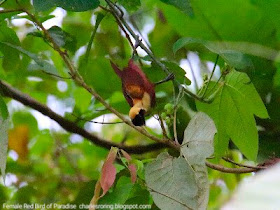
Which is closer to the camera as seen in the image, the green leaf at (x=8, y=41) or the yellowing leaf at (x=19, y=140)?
the green leaf at (x=8, y=41)

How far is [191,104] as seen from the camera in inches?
30.0

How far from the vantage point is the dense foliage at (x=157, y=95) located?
535 mm

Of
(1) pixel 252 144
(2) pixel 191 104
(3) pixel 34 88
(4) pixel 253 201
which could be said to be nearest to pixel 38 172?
(3) pixel 34 88

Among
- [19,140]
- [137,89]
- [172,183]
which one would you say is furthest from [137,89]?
[19,140]

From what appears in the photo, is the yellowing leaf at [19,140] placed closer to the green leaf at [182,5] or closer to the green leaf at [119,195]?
the green leaf at [119,195]

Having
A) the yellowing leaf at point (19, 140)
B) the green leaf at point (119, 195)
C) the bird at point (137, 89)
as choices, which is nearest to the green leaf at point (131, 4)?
the bird at point (137, 89)

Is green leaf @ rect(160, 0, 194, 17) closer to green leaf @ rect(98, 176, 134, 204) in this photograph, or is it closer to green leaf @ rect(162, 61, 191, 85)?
green leaf @ rect(162, 61, 191, 85)

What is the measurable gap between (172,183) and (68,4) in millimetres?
225

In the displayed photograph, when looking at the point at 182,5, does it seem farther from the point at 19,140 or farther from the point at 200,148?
the point at 19,140

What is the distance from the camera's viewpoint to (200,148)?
511 millimetres

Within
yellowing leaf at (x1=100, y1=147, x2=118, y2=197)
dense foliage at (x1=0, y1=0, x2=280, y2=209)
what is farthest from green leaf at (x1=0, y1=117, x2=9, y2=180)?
yellowing leaf at (x1=100, y1=147, x2=118, y2=197)

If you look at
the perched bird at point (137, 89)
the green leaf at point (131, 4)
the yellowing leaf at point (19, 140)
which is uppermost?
the green leaf at point (131, 4)

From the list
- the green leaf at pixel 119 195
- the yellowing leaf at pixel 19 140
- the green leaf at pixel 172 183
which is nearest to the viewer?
the green leaf at pixel 172 183

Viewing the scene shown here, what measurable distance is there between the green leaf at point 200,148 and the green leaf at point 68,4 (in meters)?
0.17
